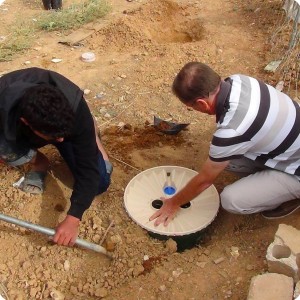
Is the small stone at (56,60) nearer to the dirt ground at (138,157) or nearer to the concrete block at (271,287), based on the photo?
the dirt ground at (138,157)

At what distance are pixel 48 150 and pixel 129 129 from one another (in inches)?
26.0

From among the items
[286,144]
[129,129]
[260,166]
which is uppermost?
[286,144]

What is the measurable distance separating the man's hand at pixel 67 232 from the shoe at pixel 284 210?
45.3 inches

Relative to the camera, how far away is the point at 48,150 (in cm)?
320

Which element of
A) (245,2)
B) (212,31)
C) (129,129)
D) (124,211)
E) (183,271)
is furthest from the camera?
(245,2)

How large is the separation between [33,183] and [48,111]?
0.99m

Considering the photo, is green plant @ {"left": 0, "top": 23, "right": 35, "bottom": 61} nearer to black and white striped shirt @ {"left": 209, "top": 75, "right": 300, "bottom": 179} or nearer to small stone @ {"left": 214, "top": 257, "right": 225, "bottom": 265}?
black and white striped shirt @ {"left": 209, "top": 75, "right": 300, "bottom": 179}

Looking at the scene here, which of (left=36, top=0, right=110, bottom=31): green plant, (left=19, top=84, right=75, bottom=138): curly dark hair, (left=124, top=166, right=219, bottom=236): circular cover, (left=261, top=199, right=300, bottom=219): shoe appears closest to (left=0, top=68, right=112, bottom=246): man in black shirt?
(left=19, top=84, right=75, bottom=138): curly dark hair

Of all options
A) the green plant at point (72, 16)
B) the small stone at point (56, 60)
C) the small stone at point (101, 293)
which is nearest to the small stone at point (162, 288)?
the small stone at point (101, 293)

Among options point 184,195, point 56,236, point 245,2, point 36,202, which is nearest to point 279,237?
point 184,195

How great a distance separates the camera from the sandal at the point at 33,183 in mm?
2789

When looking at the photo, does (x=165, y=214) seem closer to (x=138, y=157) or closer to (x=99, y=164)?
(x=99, y=164)

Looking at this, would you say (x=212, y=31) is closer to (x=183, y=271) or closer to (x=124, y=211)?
(x=124, y=211)

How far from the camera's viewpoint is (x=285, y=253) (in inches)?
88.2
